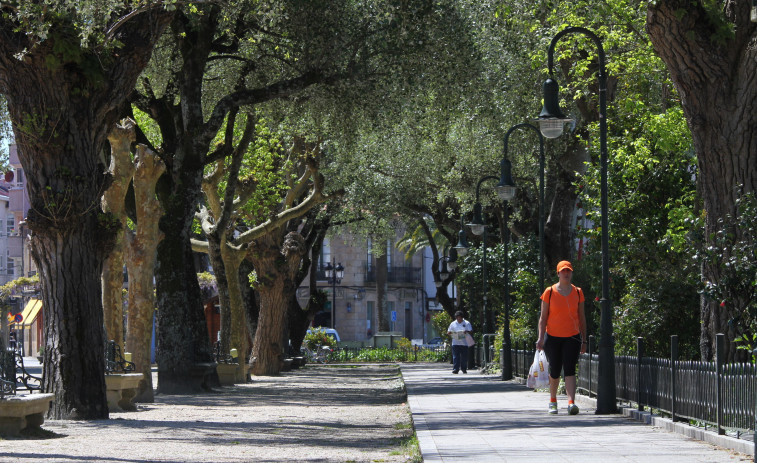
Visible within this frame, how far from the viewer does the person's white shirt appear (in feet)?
99.3

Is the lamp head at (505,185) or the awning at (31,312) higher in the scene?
the lamp head at (505,185)

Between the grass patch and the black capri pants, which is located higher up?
the black capri pants

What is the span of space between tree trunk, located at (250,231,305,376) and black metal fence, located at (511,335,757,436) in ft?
57.0

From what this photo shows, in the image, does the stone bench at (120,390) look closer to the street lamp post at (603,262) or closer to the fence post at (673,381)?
the street lamp post at (603,262)

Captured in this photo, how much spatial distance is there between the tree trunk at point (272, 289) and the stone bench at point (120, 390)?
15.2 m

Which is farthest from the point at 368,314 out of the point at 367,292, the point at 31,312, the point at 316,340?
the point at 316,340

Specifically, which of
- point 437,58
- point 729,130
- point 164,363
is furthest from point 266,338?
point 729,130

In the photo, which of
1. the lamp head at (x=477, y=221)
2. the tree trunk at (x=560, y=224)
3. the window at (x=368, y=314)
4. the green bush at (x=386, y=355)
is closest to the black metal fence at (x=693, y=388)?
the tree trunk at (x=560, y=224)

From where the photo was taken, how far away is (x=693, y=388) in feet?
35.1

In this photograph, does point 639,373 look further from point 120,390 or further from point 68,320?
point 120,390

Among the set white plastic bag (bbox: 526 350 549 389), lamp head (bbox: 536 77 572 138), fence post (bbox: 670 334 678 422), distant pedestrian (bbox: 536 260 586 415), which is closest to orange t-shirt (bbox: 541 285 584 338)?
distant pedestrian (bbox: 536 260 586 415)

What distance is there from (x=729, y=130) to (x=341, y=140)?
1087cm

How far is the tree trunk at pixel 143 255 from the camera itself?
61.7ft

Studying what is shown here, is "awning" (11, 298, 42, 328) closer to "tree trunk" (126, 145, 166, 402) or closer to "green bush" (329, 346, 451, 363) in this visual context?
"green bush" (329, 346, 451, 363)
